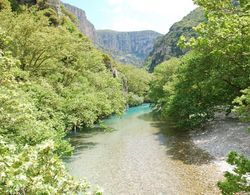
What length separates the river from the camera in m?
19.7

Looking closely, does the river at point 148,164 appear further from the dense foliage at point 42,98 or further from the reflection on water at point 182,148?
the dense foliage at point 42,98

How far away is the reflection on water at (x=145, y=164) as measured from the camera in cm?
1973

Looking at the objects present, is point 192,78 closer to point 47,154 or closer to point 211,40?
point 211,40

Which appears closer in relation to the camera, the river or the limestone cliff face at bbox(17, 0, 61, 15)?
the river

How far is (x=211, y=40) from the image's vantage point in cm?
1071

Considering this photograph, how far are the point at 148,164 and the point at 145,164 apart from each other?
0.79 feet

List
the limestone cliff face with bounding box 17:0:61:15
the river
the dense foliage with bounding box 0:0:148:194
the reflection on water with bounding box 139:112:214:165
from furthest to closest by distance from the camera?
the limestone cliff face with bounding box 17:0:61:15 < the reflection on water with bounding box 139:112:214:165 < the river < the dense foliage with bounding box 0:0:148:194

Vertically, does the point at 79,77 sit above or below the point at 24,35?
below

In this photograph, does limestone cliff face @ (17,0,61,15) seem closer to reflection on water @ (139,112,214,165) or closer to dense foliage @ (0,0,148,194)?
dense foliage @ (0,0,148,194)

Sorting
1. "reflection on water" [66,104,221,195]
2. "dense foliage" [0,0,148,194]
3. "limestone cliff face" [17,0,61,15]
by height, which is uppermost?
"limestone cliff face" [17,0,61,15]

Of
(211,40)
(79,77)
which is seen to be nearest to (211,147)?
(211,40)

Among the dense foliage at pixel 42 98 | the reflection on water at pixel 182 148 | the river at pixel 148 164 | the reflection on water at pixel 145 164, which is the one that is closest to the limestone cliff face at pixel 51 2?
the dense foliage at pixel 42 98

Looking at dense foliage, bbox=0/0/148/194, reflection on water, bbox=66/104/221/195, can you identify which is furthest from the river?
dense foliage, bbox=0/0/148/194

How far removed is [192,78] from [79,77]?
16.1 meters
